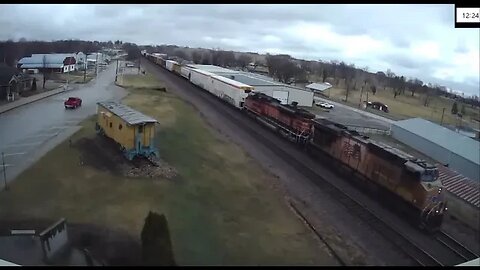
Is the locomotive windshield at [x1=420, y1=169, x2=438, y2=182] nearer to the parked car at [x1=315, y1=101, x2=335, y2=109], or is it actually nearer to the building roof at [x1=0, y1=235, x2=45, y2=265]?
the parked car at [x1=315, y1=101, x2=335, y2=109]

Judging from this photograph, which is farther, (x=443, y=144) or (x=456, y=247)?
(x=443, y=144)

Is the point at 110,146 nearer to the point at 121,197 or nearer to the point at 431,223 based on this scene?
the point at 121,197

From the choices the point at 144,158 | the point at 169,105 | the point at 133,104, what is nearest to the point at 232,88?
the point at 169,105

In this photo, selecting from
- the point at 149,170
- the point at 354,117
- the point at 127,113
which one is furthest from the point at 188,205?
the point at 354,117

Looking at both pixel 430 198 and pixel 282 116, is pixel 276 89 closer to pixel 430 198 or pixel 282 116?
pixel 282 116

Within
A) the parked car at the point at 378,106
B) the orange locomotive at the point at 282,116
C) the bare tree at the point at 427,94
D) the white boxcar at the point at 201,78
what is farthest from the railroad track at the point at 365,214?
the white boxcar at the point at 201,78

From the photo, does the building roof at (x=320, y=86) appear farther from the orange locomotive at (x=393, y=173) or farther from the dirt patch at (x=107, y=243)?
the dirt patch at (x=107, y=243)
